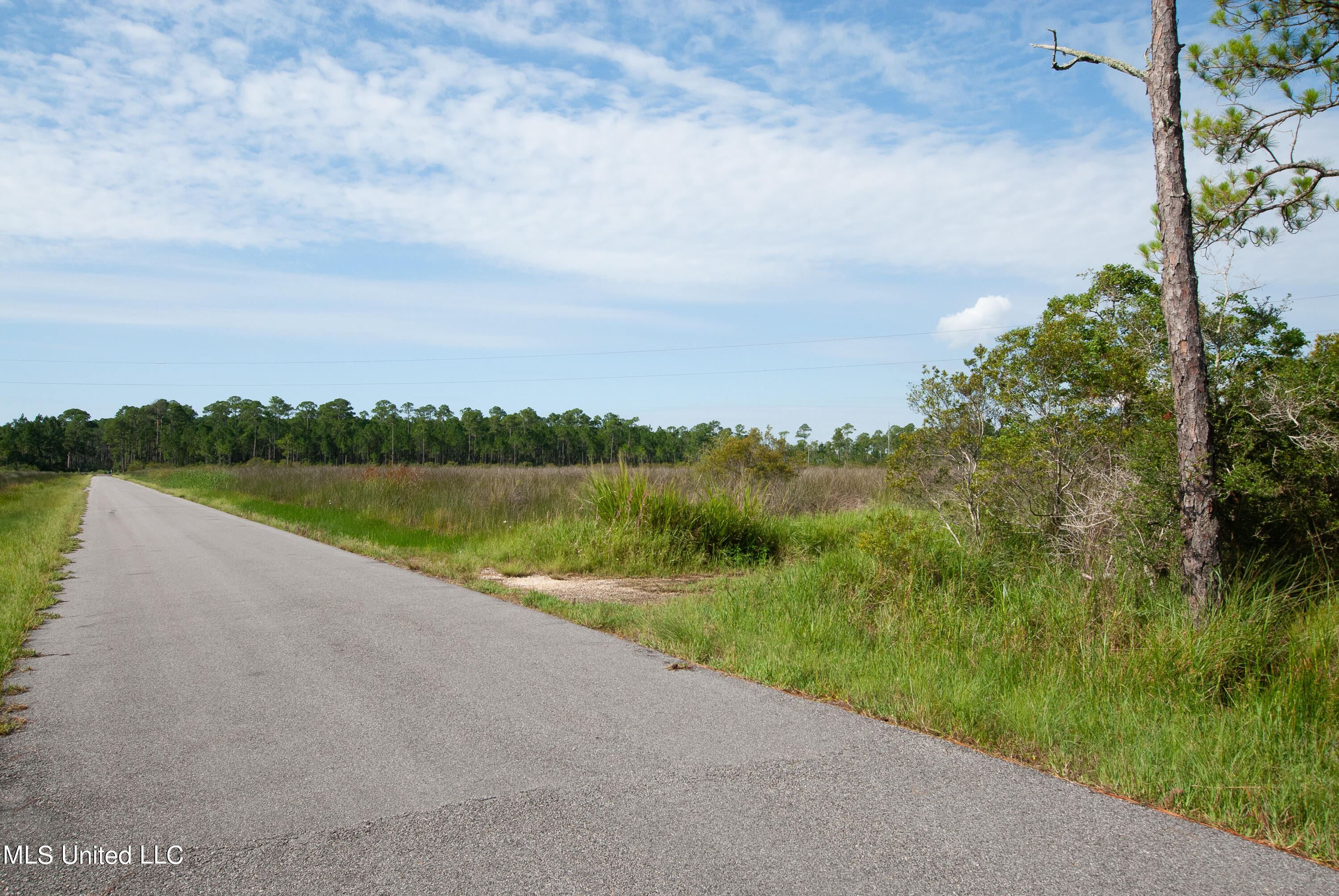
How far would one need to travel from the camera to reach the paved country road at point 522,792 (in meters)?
2.73

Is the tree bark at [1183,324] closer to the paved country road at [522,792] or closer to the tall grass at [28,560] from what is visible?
the paved country road at [522,792]

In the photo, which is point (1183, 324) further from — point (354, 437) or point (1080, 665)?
point (354, 437)

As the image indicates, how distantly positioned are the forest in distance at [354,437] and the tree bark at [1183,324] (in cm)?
7960

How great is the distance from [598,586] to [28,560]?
839 centimetres

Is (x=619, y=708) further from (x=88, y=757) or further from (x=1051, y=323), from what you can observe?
(x=1051, y=323)

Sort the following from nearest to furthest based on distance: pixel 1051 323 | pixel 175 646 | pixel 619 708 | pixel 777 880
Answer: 1. pixel 777 880
2. pixel 619 708
3. pixel 175 646
4. pixel 1051 323

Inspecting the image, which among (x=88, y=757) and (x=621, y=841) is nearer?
(x=621, y=841)

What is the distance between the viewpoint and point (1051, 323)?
7.92m

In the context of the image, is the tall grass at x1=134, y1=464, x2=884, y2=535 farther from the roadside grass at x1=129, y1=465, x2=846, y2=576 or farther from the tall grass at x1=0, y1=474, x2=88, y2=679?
the tall grass at x1=0, y1=474, x2=88, y2=679

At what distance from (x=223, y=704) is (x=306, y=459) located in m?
119

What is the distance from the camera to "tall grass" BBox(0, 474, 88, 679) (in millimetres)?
6832

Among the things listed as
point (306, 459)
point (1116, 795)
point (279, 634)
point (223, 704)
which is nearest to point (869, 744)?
point (1116, 795)

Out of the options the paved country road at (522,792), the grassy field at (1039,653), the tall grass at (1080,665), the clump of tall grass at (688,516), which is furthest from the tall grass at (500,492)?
the paved country road at (522,792)

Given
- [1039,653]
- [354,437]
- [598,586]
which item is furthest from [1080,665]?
[354,437]
